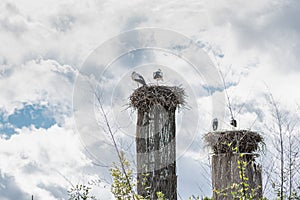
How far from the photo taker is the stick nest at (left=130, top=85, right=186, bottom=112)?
4.83 m

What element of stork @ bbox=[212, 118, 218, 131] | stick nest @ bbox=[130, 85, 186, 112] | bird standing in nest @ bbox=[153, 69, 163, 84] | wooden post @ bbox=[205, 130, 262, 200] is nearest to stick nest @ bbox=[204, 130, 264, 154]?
wooden post @ bbox=[205, 130, 262, 200]

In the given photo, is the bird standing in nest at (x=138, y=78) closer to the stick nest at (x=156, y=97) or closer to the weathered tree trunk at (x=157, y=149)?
the stick nest at (x=156, y=97)

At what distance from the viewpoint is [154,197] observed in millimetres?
4516

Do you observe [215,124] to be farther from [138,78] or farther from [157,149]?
[138,78]

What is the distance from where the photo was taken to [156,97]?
4832 millimetres

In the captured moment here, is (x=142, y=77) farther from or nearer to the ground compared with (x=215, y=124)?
farther from the ground

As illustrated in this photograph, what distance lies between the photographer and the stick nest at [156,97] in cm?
483

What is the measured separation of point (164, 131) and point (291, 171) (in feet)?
5.84

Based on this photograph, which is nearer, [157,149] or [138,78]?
[157,149]

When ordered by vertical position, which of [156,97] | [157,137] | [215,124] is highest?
[156,97]

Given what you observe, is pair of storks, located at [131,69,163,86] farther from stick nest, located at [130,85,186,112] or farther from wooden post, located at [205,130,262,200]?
wooden post, located at [205,130,262,200]

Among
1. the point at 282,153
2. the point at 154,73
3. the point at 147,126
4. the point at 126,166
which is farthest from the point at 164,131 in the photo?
the point at 282,153

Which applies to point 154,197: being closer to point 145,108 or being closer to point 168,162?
point 168,162

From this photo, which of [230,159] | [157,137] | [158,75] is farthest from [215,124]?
[158,75]
